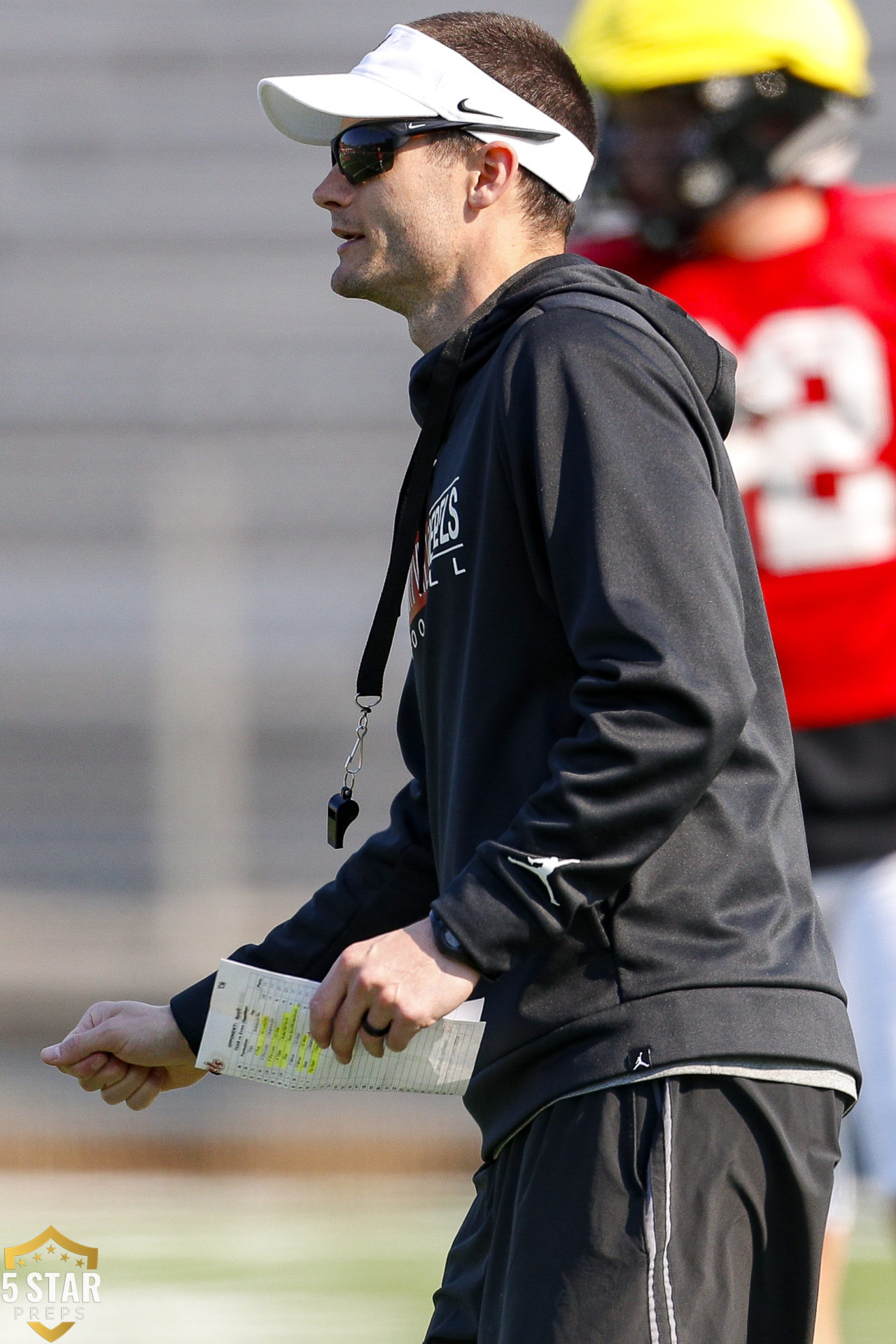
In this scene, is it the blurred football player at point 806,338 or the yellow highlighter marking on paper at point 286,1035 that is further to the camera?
the blurred football player at point 806,338

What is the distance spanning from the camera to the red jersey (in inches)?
127

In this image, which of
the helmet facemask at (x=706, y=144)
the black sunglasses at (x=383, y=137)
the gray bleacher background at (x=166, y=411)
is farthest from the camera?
the gray bleacher background at (x=166, y=411)

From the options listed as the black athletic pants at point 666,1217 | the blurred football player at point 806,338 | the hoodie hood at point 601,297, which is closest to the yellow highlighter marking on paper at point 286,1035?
the black athletic pants at point 666,1217

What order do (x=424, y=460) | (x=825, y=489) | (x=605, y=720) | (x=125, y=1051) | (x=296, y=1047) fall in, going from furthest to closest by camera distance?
1. (x=825, y=489)
2. (x=125, y=1051)
3. (x=424, y=460)
4. (x=296, y=1047)
5. (x=605, y=720)

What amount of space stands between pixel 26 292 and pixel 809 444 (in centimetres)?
389

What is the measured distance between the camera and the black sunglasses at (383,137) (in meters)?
2.20

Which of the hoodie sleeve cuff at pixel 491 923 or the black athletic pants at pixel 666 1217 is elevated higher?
the hoodie sleeve cuff at pixel 491 923

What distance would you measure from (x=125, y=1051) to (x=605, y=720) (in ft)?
2.88

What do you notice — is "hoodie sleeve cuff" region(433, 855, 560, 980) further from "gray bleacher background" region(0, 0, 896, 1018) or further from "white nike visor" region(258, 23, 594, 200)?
"gray bleacher background" region(0, 0, 896, 1018)

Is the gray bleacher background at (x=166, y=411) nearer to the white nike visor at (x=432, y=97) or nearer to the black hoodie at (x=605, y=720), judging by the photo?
the white nike visor at (x=432, y=97)

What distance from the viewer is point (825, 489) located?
3219mm

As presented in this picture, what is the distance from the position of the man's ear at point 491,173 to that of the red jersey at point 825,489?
1.10 m

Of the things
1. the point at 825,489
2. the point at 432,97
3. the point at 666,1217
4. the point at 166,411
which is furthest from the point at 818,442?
the point at 166,411

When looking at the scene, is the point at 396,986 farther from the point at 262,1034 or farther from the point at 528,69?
the point at 528,69
